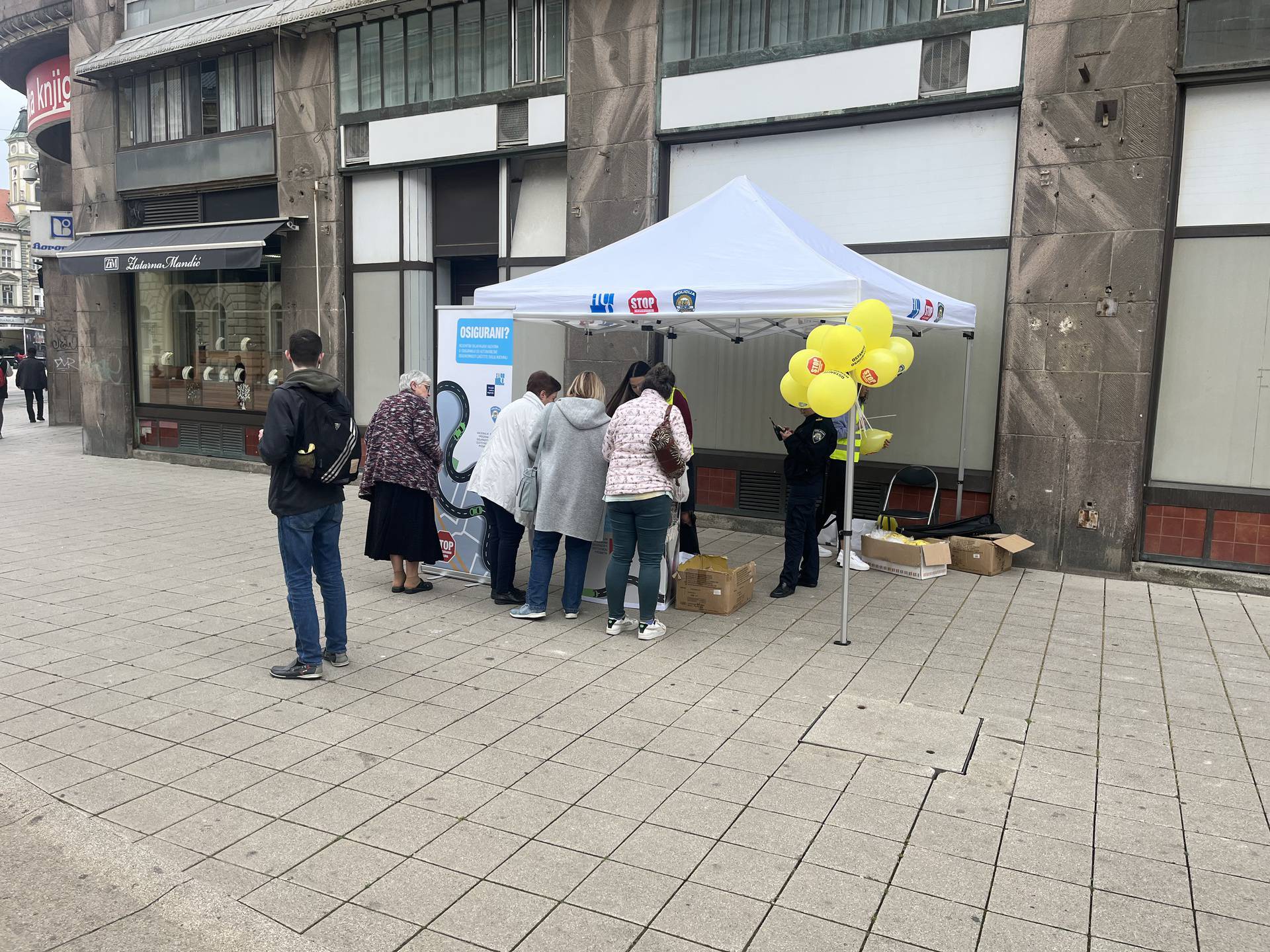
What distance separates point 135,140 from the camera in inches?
582

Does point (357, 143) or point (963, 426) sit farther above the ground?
point (357, 143)

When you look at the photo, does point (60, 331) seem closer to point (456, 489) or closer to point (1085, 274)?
point (456, 489)

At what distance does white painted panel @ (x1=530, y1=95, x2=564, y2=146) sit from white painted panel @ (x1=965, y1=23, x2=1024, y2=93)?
4438 millimetres

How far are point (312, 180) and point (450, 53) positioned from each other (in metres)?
2.69

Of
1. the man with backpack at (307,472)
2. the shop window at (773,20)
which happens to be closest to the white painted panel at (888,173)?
the shop window at (773,20)

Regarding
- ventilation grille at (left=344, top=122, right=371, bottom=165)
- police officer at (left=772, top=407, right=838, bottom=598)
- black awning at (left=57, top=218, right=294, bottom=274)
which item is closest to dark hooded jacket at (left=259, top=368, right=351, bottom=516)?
police officer at (left=772, top=407, right=838, bottom=598)

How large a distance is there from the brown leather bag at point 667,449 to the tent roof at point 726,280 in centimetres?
96

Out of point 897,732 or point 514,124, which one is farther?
point 514,124

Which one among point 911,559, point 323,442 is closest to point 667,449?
point 323,442

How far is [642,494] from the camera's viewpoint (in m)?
6.09

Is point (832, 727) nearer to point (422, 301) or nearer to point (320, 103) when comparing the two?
point (422, 301)

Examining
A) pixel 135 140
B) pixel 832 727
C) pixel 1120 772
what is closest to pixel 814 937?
pixel 832 727

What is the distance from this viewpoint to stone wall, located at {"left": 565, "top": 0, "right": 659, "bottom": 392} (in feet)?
33.3

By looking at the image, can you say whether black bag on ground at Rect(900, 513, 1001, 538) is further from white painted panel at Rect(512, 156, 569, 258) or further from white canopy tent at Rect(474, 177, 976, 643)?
white painted panel at Rect(512, 156, 569, 258)
